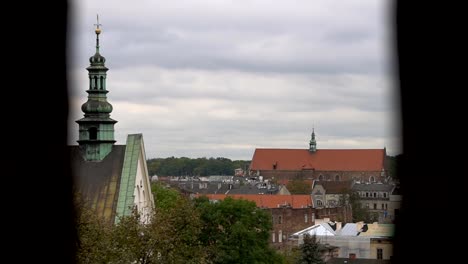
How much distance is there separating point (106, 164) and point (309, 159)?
119 m

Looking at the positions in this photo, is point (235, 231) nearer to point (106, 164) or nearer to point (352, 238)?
point (106, 164)

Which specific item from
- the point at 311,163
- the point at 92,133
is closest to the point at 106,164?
the point at 92,133

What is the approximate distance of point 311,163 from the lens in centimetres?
15262

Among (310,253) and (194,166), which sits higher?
(194,166)

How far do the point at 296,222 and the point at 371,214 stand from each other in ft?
52.4

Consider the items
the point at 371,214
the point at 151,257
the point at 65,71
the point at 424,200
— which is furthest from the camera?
the point at 371,214

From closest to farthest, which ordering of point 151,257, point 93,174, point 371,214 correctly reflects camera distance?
point 151,257 → point 93,174 → point 371,214

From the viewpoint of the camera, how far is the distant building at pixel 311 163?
14962 centimetres

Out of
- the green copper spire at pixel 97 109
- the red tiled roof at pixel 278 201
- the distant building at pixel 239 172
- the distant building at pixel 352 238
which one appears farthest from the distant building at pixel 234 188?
the green copper spire at pixel 97 109

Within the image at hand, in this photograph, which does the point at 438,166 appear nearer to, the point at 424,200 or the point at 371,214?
the point at 424,200

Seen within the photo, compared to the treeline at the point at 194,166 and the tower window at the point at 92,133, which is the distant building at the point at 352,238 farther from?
the treeline at the point at 194,166

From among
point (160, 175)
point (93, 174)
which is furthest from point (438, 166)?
point (160, 175)

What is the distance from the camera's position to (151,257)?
78.2 ft

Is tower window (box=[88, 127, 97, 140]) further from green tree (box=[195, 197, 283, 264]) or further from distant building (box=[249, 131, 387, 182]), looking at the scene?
distant building (box=[249, 131, 387, 182])
